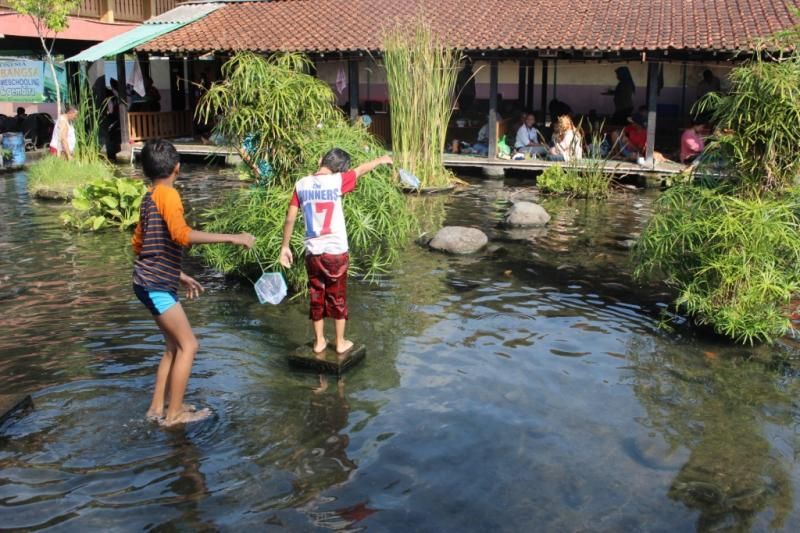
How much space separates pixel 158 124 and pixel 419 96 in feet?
31.3

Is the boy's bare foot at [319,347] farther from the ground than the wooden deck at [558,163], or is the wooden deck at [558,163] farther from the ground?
the wooden deck at [558,163]

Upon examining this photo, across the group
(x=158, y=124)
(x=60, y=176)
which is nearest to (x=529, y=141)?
(x=60, y=176)

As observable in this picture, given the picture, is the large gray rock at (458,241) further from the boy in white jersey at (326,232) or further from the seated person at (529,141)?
the seated person at (529,141)

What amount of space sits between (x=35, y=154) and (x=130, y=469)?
1619cm

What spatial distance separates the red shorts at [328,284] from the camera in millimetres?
5410

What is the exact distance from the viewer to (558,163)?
46.4 feet

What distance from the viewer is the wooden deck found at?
14.2m

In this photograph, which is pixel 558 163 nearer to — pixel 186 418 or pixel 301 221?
pixel 301 221

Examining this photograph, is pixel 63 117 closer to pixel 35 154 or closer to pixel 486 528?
pixel 35 154

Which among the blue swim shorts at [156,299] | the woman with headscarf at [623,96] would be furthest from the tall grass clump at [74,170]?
the woman with headscarf at [623,96]

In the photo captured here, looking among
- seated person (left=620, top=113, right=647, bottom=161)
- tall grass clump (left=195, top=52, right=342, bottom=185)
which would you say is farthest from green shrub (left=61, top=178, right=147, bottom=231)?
seated person (left=620, top=113, right=647, bottom=161)

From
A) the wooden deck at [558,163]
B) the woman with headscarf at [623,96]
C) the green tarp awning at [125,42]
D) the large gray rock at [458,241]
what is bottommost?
the large gray rock at [458,241]

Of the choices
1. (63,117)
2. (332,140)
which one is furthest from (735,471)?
(63,117)

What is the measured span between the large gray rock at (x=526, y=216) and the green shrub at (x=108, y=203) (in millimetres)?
4748
